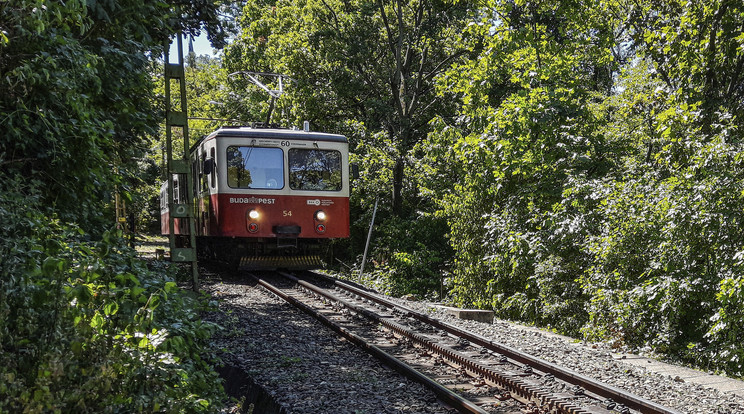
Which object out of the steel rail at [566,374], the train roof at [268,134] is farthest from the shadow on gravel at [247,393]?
the train roof at [268,134]

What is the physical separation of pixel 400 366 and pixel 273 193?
778cm

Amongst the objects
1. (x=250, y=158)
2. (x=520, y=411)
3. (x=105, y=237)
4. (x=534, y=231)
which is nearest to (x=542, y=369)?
(x=520, y=411)

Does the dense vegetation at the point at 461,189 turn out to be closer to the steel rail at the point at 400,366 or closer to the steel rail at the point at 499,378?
the steel rail at the point at 400,366

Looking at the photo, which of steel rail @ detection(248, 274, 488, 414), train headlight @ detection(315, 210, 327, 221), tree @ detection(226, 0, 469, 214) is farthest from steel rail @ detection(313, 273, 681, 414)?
tree @ detection(226, 0, 469, 214)

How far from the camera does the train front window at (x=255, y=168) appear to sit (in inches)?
527

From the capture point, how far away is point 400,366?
650cm

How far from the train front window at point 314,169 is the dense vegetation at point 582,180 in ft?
7.19

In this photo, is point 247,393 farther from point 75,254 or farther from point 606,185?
point 606,185

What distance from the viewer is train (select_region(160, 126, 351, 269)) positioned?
43.9 feet

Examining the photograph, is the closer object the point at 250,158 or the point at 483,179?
the point at 483,179

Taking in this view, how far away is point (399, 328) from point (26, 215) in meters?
4.94

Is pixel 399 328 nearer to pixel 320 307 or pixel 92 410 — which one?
Answer: pixel 320 307

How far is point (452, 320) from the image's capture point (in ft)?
31.3

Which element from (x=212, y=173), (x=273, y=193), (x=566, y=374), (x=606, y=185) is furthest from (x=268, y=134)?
(x=566, y=374)
